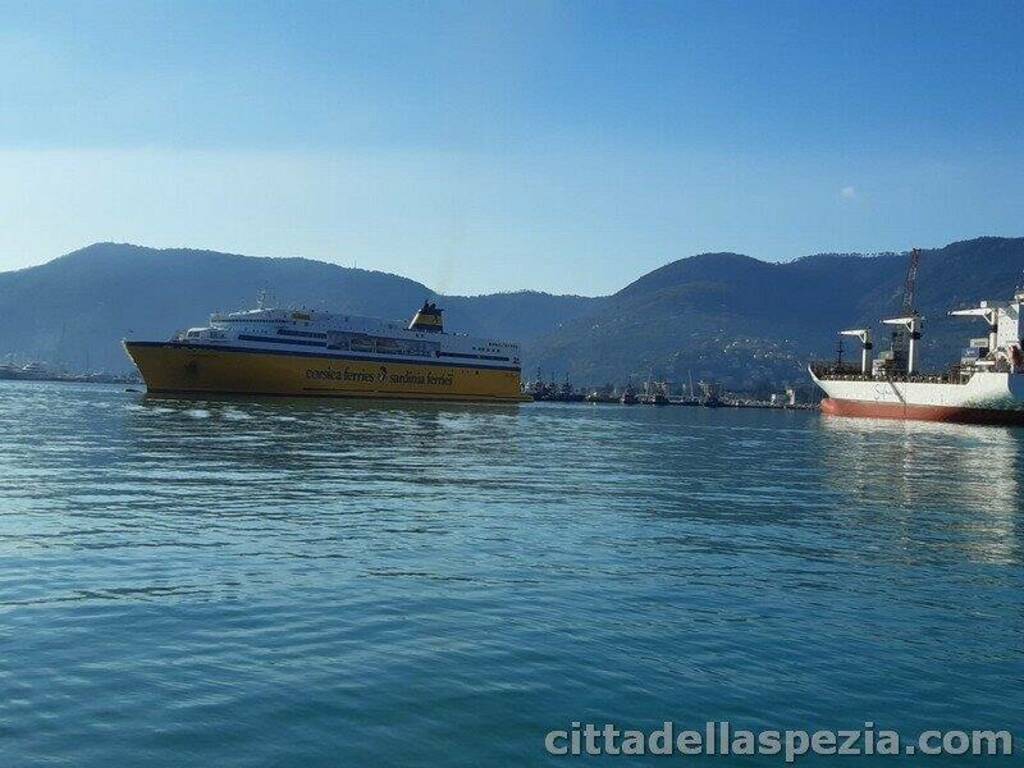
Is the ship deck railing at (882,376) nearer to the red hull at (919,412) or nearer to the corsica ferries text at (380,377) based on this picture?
the red hull at (919,412)

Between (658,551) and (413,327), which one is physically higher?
(413,327)

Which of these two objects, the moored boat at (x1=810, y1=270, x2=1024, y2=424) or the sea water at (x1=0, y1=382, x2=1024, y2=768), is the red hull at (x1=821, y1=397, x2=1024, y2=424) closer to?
the moored boat at (x1=810, y1=270, x2=1024, y2=424)

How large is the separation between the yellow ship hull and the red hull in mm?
43974

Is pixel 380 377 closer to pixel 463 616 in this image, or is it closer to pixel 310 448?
pixel 310 448

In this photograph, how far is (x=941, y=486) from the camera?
1192 inches

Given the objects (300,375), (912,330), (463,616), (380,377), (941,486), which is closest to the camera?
(463,616)

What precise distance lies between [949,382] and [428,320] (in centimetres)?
6013

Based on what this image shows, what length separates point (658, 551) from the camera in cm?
1625

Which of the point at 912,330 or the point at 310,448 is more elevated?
the point at 912,330

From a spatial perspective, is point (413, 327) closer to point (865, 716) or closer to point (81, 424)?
point (81, 424)

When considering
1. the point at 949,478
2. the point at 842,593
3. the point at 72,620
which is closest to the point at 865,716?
the point at 842,593

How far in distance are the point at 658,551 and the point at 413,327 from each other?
101 metres

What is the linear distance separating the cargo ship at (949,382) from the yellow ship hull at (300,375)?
1733 inches

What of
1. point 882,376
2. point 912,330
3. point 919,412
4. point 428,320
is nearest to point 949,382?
point 919,412
